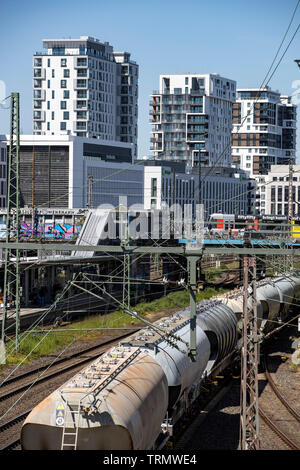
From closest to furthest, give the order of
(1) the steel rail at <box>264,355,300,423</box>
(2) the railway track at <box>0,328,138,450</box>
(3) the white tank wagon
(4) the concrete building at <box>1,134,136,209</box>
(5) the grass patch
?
1. (3) the white tank wagon
2. (2) the railway track at <box>0,328,138,450</box>
3. (1) the steel rail at <box>264,355,300,423</box>
4. (5) the grass patch
5. (4) the concrete building at <box>1,134,136,209</box>

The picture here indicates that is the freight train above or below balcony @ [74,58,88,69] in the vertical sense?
below

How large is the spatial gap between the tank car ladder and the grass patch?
5200mm

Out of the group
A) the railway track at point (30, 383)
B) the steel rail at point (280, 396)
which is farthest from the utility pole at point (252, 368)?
the railway track at point (30, 383)

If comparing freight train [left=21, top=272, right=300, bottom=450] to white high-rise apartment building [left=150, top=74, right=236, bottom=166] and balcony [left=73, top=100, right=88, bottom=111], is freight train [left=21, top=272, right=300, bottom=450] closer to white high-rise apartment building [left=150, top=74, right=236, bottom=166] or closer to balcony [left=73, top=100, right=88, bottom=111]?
balcony [left=73, top=100, right=88, bottom=111]

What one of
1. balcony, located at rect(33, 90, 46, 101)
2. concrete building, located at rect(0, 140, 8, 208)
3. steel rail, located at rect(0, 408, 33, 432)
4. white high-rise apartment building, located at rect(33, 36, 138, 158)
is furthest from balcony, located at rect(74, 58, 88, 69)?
steel rail, located at rect(0, 408, 33, 432)

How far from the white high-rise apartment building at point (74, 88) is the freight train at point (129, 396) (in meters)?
136

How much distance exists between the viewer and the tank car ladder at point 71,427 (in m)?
14.0

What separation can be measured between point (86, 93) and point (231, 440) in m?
143

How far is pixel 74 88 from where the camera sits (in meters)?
156

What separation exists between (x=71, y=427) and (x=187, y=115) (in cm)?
15575

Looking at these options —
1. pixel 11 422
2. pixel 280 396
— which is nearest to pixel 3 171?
pixel 280 396

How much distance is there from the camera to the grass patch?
101 feet

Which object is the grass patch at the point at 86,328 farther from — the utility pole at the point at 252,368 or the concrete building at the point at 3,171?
the concrete building at the point at 3,171

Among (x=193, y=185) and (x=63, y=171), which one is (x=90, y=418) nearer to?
(x=63, y=171)
